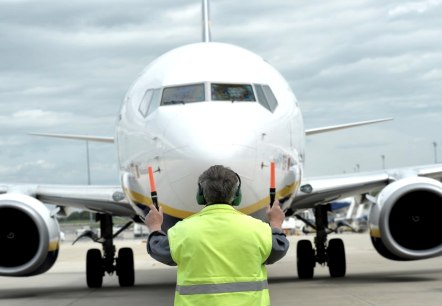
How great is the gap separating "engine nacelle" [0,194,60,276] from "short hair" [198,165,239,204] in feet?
31.2

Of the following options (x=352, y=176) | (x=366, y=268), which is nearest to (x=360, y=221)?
(x=366, y=268)

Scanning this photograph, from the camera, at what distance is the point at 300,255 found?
16.5 metres

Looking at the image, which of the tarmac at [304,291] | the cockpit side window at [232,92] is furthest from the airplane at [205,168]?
the tarmac at [304,291]

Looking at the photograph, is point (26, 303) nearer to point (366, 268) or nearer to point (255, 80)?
point (255, 80)

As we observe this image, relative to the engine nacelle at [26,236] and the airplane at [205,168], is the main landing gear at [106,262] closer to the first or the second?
the airplane at [205,168]

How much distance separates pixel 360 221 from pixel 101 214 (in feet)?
234

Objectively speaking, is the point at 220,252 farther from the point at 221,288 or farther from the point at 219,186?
the point at 219,186

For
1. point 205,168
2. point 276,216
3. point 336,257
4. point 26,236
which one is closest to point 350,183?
point 336,257

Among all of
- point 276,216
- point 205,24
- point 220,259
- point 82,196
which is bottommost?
point 82,196

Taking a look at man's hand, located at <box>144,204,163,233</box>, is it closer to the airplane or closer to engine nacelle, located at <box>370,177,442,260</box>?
the airplane

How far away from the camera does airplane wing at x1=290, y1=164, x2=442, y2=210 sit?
14.4 metres

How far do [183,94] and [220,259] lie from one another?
6521 mm

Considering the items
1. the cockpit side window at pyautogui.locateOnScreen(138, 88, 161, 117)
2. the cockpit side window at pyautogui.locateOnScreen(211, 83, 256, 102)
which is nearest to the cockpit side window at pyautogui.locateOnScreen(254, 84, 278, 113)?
the cockpit side window at pyautogui.locateOnScreen(211, 83, 256, 102)

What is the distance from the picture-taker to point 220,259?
445 centimetres
